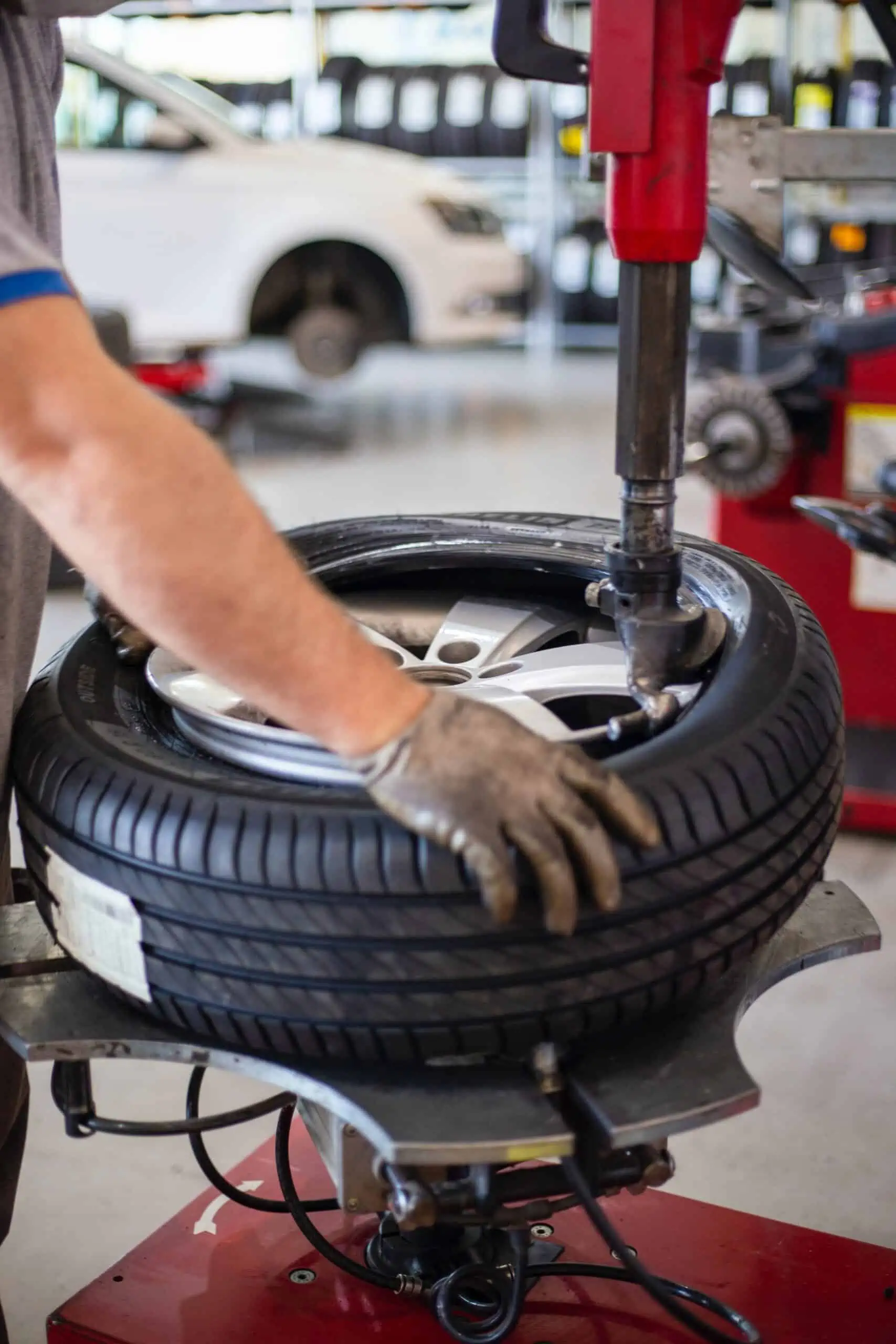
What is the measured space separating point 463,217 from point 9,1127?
15.9 feet

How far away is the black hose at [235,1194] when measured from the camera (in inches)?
45.8

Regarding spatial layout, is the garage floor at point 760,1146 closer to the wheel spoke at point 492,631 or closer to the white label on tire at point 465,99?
the wheel spoke at point 492,631

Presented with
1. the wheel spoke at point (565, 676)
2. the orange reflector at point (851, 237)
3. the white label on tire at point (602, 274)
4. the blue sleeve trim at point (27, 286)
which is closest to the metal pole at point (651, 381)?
the wheel spoke at point (565, 676)

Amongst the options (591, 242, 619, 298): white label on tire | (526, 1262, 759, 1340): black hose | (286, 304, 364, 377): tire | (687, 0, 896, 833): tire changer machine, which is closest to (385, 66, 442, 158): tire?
(591, 242, 619, 298): white label on tire

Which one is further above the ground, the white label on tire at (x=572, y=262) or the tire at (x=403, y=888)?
the tire at (x=403, y=888)

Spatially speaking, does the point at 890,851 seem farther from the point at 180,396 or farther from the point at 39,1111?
the point at 180,396

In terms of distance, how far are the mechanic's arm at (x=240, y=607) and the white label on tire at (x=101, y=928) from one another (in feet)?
0.58

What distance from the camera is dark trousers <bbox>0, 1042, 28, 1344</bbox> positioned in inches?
46.1

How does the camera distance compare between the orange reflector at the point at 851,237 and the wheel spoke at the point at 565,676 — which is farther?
the orange reflector at the point at 851,237

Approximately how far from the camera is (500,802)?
2.43 ft

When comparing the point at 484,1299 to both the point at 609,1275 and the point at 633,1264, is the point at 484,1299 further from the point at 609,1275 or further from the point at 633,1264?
the point at 633,1264

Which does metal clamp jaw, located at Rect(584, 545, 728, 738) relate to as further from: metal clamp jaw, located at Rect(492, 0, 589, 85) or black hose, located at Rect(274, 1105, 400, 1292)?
black hose, located at Rect(274, 1105, 400, 1292)

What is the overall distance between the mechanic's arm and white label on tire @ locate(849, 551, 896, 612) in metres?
1.74

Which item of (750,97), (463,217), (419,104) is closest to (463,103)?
(419,104)
